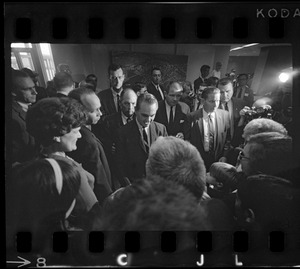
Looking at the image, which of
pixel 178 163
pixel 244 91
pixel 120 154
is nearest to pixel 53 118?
pixel 120 154

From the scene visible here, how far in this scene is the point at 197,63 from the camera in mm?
1644

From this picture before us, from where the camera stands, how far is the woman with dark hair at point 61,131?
Answer: 1643mm

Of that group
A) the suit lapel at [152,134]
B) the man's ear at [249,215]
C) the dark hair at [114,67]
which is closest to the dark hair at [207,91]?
the suit lapel at [152,134]

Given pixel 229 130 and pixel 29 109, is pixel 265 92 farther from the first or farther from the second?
pixel 29 109

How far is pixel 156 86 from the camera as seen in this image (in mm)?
1662

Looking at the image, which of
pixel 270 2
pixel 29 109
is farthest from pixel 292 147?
pixel 29 109

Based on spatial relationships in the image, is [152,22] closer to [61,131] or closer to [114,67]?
[114,67]

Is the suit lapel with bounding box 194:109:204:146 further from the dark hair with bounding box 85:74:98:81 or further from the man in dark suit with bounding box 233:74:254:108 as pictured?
the dark hair with bounding box 85:74:98:81

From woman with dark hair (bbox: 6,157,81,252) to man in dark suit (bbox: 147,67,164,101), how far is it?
463mm

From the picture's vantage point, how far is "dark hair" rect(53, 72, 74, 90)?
1645mm

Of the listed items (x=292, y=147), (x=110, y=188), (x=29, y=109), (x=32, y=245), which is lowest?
(x=32, y=245)

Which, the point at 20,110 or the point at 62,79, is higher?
the point at 62,79

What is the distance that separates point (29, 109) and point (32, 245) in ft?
1.76

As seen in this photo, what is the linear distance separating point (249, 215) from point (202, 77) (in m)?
0.58
